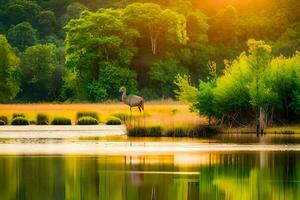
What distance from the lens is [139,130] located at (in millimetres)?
42062

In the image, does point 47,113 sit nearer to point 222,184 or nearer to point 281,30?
point 222,184

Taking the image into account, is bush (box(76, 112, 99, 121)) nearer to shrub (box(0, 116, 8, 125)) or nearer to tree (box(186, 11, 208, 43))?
shrub (box(0, 116, 8, 125))

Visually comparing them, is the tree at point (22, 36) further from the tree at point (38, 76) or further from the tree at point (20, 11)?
the tree at point (38, 76)

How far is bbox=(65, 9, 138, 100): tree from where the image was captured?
265ft

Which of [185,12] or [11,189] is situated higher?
[185,12]

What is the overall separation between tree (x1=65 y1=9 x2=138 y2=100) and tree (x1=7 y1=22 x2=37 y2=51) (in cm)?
2071

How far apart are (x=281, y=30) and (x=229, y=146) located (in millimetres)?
61736

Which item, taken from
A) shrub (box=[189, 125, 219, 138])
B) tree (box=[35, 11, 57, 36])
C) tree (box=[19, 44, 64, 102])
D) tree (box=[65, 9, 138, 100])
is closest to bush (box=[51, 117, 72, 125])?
shrub (box=[189, 125, 219, 138])

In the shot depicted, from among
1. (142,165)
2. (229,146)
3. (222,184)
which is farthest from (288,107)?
(222,184)

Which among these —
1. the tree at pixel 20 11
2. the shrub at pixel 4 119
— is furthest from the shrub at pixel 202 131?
the tree at pixel 20 11

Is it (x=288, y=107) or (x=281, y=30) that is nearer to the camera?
(x=288, y=107)

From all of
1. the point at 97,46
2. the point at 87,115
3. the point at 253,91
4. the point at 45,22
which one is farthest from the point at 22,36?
the point at 253,91

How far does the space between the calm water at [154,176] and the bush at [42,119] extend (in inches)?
911

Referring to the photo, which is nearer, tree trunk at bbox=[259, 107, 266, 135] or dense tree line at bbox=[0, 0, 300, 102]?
tree trunk at bbox=[259, 107, 266, 135]
